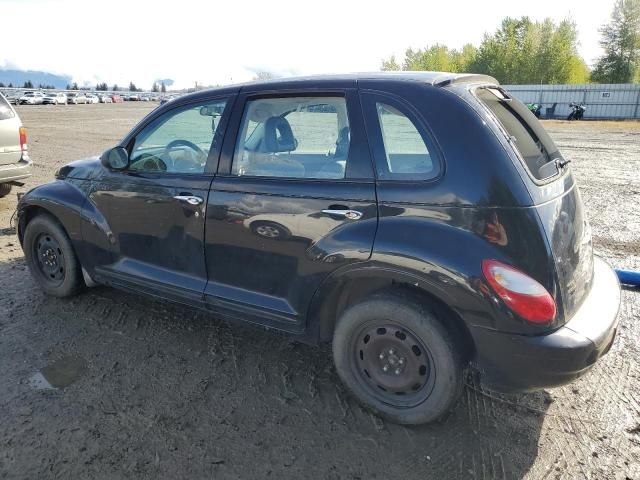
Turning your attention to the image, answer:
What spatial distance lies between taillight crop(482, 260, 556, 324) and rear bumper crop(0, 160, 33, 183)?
705cm

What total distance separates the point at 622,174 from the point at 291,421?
34.7 feet

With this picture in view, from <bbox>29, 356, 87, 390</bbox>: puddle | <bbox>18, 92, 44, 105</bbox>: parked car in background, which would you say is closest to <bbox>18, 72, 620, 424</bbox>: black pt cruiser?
<bbox>29, 356, 87, 390</bbox>: puddle

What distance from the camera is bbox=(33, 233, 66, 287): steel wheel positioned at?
4211 mm

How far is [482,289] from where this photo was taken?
2.33 metres

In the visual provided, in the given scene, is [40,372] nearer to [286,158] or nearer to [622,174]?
[286,158]

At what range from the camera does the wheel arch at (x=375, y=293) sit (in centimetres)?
251

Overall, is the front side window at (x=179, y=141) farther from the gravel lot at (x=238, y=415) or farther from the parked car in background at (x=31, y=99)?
the parked car in background at (x=31, y=99)

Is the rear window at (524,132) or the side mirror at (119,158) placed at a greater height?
the rear window at (524,132)

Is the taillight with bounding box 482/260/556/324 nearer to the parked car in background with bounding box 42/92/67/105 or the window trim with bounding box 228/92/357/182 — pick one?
the window trim with bounding box 228/92/357/182

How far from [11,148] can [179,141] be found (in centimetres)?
489

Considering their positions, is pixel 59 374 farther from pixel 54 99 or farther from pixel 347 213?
pixel 54 99

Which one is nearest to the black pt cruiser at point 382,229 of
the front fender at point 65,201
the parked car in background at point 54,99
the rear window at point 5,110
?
the front fender at point 65,201

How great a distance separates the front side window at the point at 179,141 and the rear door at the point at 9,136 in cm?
449

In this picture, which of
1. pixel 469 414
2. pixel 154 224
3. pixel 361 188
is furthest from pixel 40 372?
pixel 469 414
